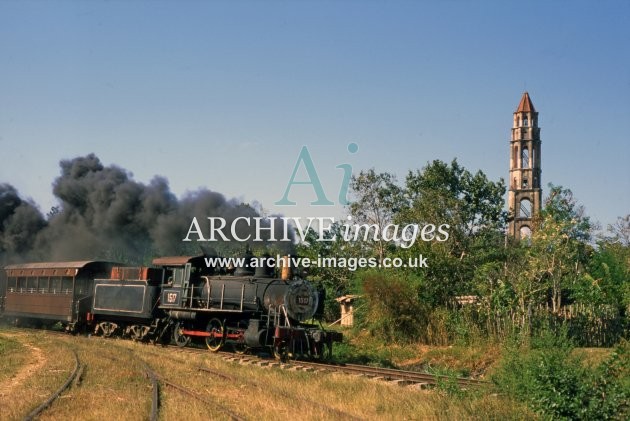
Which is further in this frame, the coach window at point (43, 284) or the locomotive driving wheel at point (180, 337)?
the coach window at point (43, 284)

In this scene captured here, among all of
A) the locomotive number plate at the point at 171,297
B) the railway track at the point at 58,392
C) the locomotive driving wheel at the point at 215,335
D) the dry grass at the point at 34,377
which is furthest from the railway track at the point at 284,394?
the locomotive number plate at the point at 171,297

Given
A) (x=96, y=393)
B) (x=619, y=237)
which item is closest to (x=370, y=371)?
(x=96, y=393)

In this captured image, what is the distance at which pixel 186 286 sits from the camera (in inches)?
827

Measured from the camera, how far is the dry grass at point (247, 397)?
33.4 ft

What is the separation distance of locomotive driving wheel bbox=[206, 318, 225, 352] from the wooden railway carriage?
8024mm

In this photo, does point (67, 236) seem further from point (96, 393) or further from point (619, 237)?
point (619, 237)

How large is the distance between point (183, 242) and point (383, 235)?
15681mm

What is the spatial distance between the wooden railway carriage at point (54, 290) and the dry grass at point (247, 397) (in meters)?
9.42

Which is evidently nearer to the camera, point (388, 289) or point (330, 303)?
point (388, 289)

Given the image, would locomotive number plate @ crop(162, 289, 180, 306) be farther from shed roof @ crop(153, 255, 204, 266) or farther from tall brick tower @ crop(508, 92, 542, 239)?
tall brick tower @ crop(508, 92, 542, 239)

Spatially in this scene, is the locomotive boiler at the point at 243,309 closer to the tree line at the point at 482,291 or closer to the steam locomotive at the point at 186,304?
the steam locomotive at the point at 186,304

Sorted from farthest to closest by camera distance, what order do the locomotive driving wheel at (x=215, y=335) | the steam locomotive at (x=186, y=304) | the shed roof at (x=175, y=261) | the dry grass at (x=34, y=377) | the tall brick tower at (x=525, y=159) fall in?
the tall brick tower at (x=525, y=159), the shed roof at (x=175, y=261), the locomotive driving wheel at (x=215, y=335), the steam locomotive at (x=186, y=304), the dry grass at (x=34, y=377)

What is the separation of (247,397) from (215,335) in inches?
330

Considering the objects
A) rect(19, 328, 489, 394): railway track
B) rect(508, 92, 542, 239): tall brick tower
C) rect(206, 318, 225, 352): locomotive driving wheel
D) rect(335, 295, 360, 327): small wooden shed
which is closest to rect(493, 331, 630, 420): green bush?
rect(19, 328, 489, 394): railway track
